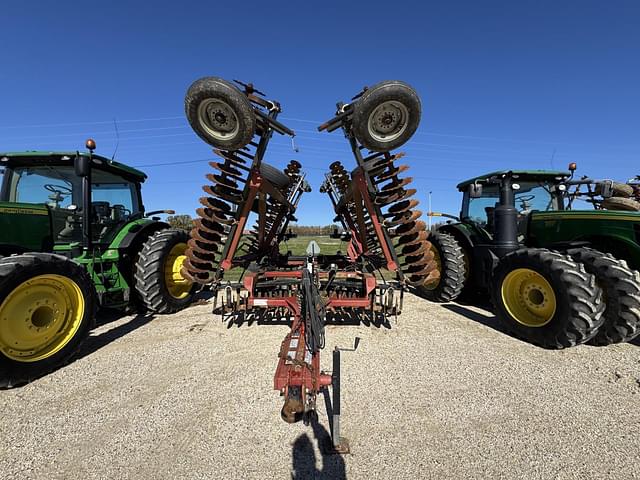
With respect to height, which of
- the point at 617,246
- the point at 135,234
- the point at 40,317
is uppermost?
the point at 135,234

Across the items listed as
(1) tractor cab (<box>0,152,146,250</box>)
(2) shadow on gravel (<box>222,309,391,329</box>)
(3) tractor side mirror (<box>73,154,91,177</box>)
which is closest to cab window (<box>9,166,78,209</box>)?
(1) tractor cab (<box>0,152,146,250</box>)

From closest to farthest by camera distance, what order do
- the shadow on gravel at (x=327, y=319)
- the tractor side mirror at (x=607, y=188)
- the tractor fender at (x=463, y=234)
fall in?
the tractor side mirror at (x=607, y=188) → the shadow on gravel at (x=327, y=319) → the tractor fender at (x=463, y=234)

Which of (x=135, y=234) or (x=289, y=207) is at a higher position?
(x=289, y=207)

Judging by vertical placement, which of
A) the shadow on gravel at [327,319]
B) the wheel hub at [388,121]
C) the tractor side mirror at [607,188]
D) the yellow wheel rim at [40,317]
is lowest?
the shadow on gravel at [327,319]

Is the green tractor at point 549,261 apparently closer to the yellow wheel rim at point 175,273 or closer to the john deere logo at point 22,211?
the yellow wheel rim at point 175,273

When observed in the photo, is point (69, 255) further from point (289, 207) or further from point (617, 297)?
point (617, 297)

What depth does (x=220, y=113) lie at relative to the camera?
3441 mm

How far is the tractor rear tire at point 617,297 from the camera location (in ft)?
10.6

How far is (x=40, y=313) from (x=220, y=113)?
2.84m

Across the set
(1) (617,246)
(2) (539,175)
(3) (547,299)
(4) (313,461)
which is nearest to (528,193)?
(2) (539,175)

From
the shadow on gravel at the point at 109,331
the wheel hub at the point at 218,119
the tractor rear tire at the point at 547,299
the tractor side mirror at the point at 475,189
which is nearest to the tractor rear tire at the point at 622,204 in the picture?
the tractor side mirror at the point at 475,189

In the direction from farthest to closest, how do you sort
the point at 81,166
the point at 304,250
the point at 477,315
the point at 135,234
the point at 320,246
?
the point at 320,246
the point at 304,250
the point at 477,315
the point at 135,234
the point at 81,166

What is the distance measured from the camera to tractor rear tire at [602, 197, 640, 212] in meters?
4.75

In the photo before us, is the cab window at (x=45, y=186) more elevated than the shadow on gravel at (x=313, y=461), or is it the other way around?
the cab window at (x=45, y=186)
